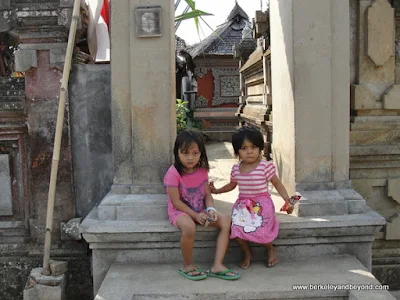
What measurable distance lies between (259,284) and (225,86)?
1304 centimetres

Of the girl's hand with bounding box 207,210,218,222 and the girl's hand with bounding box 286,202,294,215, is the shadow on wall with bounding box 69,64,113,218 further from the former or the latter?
the girl's hand with bounding box 286,202,294,215

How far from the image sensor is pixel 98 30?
15.0 ft

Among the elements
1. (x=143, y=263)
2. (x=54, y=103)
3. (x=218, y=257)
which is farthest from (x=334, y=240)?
(x=54, y=103)

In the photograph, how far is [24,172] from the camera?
14.1 feet

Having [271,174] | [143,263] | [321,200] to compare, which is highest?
[271,174]

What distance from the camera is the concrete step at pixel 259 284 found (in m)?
3.11

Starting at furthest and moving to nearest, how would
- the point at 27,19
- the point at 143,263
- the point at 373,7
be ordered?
the point at 373,7 → the point at 27,19 → the point at 143,263

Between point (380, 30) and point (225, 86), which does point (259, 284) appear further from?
point (225, 86)

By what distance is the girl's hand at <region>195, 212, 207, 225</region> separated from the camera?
136 inches

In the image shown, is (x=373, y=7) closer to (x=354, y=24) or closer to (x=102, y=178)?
(x=354, y=24)

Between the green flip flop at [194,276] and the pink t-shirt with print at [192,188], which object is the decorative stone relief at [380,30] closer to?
the pink t-shirt with print at [192,188]

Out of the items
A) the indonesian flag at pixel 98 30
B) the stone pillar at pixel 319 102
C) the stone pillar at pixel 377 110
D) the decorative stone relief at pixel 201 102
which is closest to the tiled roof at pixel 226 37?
the decorative stone relief at pixel 201 102

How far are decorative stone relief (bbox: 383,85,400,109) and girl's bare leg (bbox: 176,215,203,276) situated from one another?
233 centimetres

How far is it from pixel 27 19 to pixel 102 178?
5.22ft
